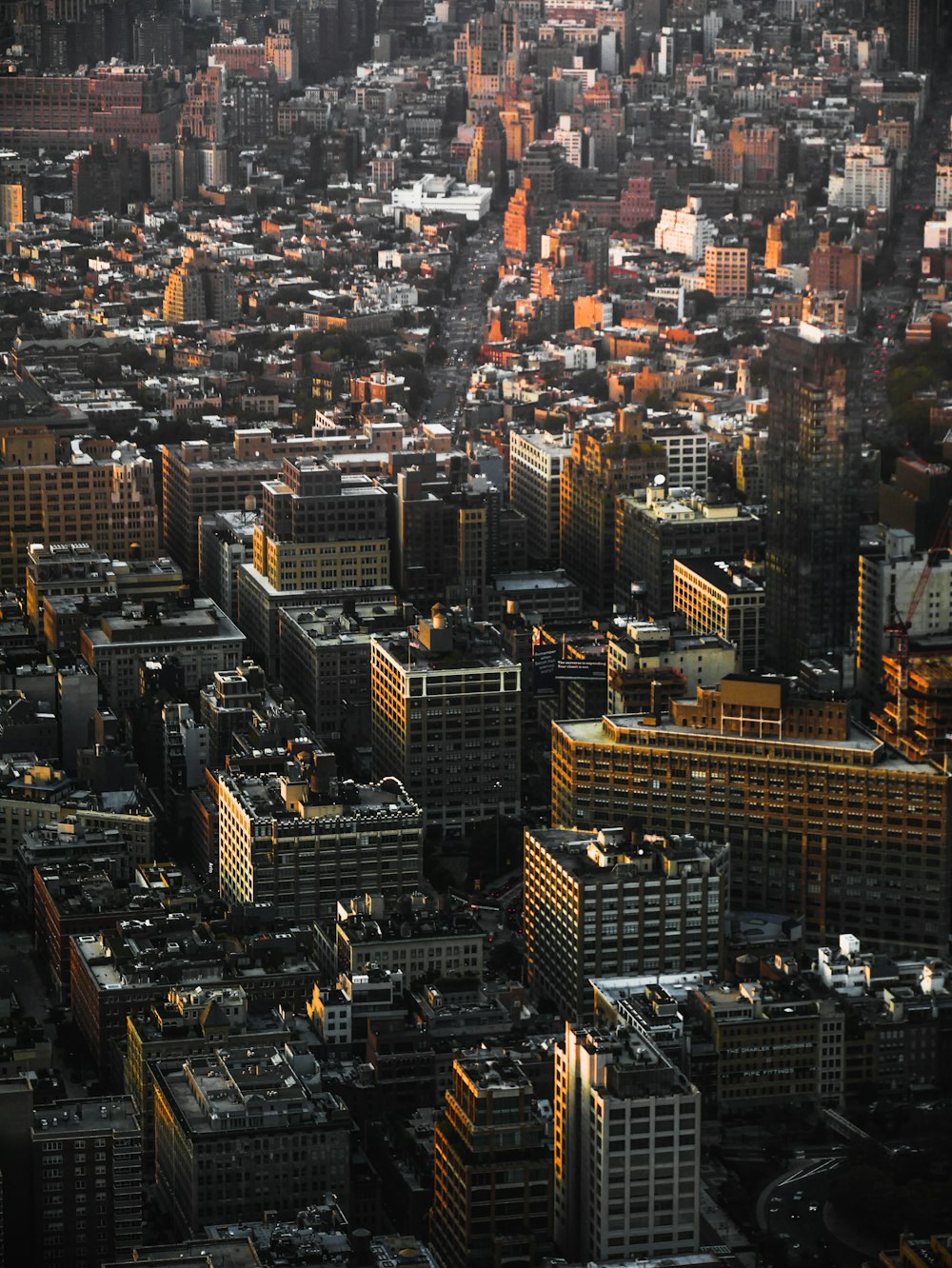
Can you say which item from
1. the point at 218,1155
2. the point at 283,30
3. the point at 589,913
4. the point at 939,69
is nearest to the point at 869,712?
the point at 589,913

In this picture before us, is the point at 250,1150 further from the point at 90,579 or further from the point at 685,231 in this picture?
the point at 685,231

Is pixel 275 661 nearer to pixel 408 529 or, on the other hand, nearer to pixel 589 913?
pixel 408 529

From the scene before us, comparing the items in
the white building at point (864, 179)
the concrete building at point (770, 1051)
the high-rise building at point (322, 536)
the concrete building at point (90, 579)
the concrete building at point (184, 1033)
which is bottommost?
the concrete building at point (770, 1051)

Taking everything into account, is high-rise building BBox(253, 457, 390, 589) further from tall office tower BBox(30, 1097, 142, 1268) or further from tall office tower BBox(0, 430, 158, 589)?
tall office tower BBox(30, 1097, 142, 1268)

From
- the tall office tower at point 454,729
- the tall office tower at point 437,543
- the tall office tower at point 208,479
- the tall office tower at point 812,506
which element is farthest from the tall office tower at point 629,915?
the tall office tower at point 208,479

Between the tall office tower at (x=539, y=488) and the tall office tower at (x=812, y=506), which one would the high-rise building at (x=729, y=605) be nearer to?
the tall office tower at (x=812, y=506)

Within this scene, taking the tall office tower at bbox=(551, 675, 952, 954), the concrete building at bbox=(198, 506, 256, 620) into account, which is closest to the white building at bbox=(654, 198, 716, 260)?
the concrete building at bbox=(198, 506, 256, 620)

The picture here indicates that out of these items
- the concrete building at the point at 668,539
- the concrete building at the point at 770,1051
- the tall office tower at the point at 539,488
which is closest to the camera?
the concrete building at the point at 770,1051
